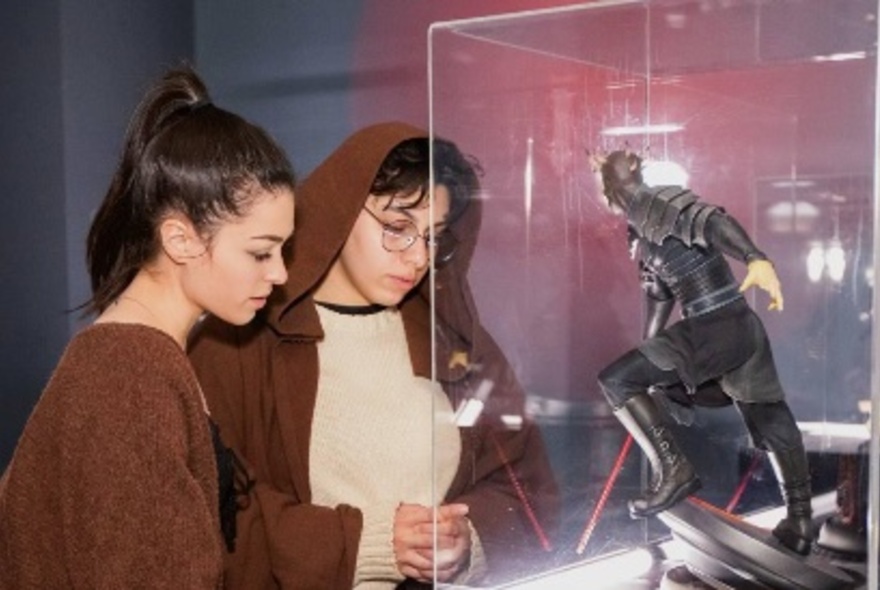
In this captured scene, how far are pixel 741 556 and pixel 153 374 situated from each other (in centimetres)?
50

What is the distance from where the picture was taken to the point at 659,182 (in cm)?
104

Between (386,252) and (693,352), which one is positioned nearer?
(693,352)

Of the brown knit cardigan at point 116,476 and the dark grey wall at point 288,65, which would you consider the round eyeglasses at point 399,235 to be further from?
the dark grey wall at point 288,65

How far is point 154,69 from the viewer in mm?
2316

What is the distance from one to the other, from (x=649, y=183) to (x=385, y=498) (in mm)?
507

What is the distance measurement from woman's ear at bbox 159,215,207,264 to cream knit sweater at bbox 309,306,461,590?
269mm

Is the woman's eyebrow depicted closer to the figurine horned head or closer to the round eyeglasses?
the round eyeglasses

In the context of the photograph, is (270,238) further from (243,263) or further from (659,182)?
(659,182)

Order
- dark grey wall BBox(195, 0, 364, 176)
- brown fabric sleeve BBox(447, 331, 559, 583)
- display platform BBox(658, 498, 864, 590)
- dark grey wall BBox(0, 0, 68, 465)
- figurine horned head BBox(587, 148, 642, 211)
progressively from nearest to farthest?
1. display platform BBox(658, 498, 864, 590)
2. figurine horned head BBox(587, 148, 642, 211)
3. brown fabric sleeve BBox(447, 331, 559, 583)
4. dark grey wall BBox(0, 0, 68, 465)
5. dark grey wall BBox(195, 0, 364, 176)

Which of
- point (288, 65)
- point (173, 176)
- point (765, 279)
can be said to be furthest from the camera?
point (288, 65)

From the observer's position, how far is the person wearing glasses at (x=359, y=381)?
1214mm

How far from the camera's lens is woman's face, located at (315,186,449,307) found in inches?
52.5

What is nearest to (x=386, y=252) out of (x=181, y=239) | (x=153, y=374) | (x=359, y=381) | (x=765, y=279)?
(x=359, y=381)

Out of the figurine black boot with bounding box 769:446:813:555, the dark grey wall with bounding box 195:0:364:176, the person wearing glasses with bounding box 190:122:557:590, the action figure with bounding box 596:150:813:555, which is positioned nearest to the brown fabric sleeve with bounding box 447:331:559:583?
the person wearing glasses with bounding box 190:122:557:590
